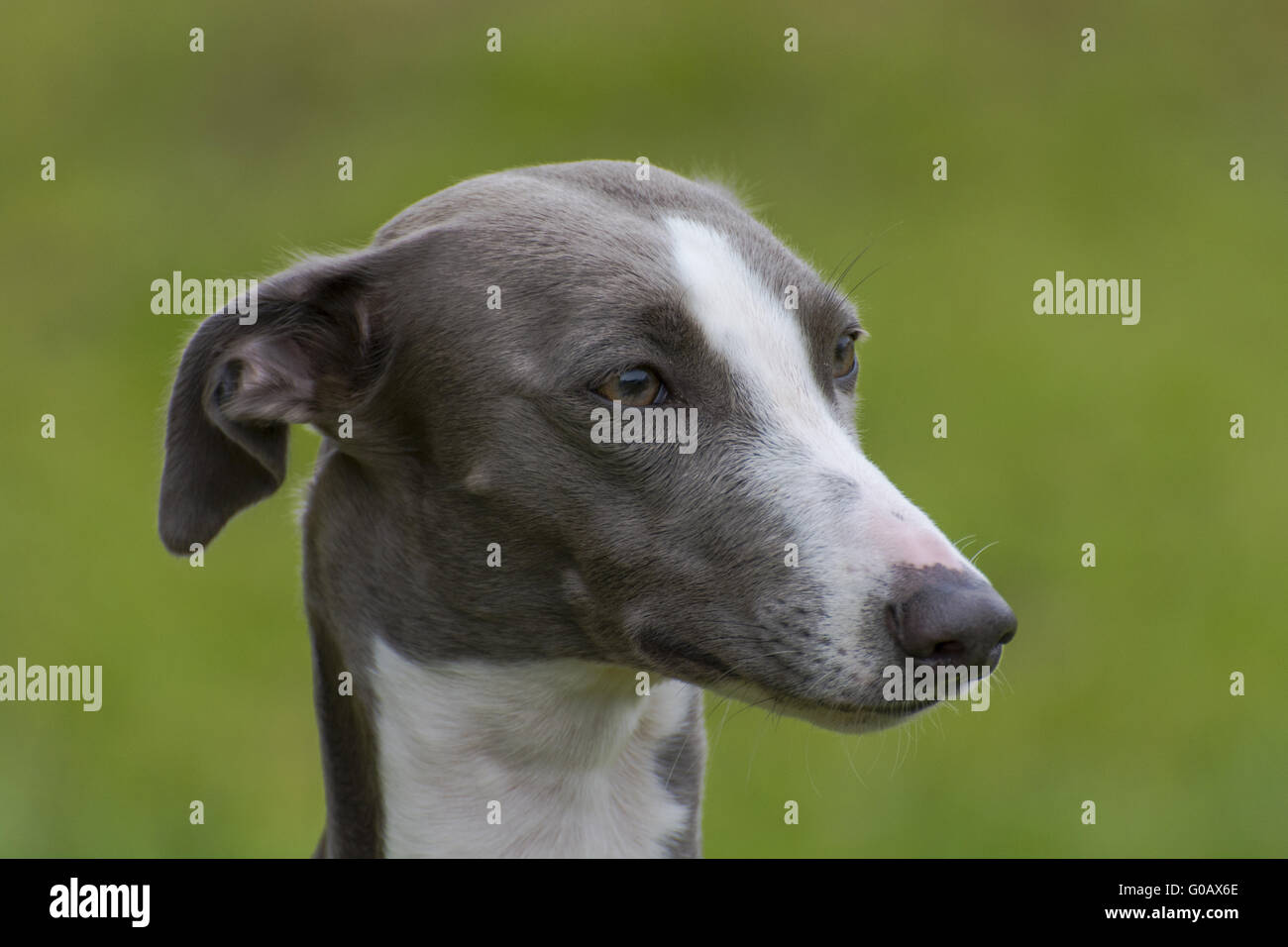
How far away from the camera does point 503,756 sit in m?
4.85

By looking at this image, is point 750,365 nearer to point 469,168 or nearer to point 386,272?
point 386,272

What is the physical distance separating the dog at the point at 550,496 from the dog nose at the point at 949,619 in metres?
0.14

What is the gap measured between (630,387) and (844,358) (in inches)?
33.1

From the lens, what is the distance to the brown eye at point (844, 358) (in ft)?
16.6

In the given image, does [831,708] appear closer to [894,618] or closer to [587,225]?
[894,618]

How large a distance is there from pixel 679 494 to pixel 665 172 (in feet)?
4.00

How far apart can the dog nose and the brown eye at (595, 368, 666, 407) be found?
3.00 feet

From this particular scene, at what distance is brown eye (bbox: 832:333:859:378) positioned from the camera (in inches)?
199

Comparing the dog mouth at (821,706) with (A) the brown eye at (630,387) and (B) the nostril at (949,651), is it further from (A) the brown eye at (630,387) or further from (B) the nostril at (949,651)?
(A) the brown eye at (630,387)

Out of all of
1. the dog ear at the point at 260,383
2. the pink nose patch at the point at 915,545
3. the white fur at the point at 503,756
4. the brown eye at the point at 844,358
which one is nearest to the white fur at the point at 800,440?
the pink nose patch at the point at 915,545

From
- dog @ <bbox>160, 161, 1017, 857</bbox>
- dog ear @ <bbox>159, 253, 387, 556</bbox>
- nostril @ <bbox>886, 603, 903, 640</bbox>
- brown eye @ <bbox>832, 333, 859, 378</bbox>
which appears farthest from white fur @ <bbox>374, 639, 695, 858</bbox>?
brown eye @ <bbox>832, 333, 859, 378</bbox>

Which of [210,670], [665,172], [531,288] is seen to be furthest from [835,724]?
[210,670]

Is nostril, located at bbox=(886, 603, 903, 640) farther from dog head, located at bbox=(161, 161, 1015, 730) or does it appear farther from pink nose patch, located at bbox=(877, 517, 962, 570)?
pink nose patch, located at bbox=(877, 517, 962, 570)

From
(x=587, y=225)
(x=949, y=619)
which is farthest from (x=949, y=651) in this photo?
(x=587, y=225)
